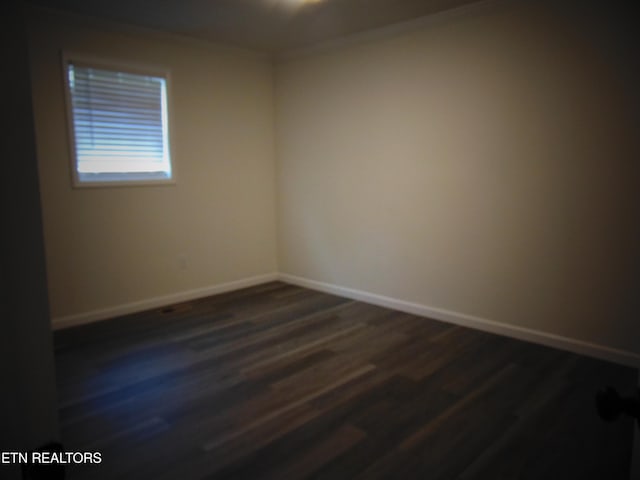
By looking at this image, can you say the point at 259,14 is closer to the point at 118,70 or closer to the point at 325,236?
the point at 118,70

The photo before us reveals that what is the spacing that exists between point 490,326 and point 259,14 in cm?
307

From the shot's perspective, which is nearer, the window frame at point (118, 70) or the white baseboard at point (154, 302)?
the window frame at point (118, 70)

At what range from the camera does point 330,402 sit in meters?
2.50

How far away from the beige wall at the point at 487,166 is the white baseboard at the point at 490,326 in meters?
0.05

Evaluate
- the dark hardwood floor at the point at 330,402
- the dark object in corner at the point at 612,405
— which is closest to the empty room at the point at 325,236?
the dark hardwood floor at the point at 330,402

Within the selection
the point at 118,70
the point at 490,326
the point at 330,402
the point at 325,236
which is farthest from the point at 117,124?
the point at 490,326

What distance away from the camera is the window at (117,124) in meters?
3.59

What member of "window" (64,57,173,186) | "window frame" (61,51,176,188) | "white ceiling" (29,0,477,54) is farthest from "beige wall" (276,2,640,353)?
"window" (64,57,173,186)

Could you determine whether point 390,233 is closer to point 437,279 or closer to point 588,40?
point 437,279

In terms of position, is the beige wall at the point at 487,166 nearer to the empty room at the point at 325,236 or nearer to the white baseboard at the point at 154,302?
the empty room at the point at 325,236

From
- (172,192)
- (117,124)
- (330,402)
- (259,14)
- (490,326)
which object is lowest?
(330,402)

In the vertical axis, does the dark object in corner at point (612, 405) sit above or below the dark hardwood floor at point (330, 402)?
above

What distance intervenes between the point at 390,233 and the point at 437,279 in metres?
0.61

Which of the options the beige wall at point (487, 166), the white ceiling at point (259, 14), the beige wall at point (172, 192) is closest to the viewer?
the beige wall at point (487, 166)
